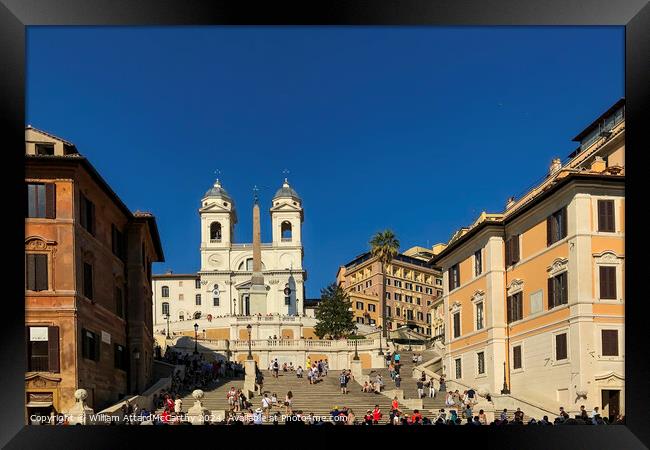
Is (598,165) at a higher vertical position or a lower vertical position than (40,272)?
higher

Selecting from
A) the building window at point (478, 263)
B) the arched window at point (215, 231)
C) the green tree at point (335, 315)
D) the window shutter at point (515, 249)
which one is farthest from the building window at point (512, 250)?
the green tree at point (335, 315)

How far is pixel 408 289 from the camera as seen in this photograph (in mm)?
67938

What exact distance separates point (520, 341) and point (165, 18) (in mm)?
18540

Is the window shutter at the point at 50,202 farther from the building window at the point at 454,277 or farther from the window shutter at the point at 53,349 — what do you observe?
the building window at the point at 454,277

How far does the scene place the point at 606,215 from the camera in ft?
86.3

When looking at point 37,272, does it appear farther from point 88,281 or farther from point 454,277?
point 454,277

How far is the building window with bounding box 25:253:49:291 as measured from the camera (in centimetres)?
2267

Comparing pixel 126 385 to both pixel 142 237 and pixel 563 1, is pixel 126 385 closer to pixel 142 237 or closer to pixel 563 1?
pixel 142 237

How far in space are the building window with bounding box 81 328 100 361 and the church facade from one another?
2460 cm

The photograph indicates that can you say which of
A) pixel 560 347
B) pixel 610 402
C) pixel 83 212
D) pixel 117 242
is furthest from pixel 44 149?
pixel 610 402

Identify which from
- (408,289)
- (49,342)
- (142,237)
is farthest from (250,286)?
(49,342)

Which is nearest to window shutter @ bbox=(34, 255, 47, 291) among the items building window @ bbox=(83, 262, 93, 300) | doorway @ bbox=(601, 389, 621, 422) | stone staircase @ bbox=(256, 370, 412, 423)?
building window @ bbox=(83, 262, 93, 300)

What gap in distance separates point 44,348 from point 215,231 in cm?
2548

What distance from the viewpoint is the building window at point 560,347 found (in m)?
27.0
